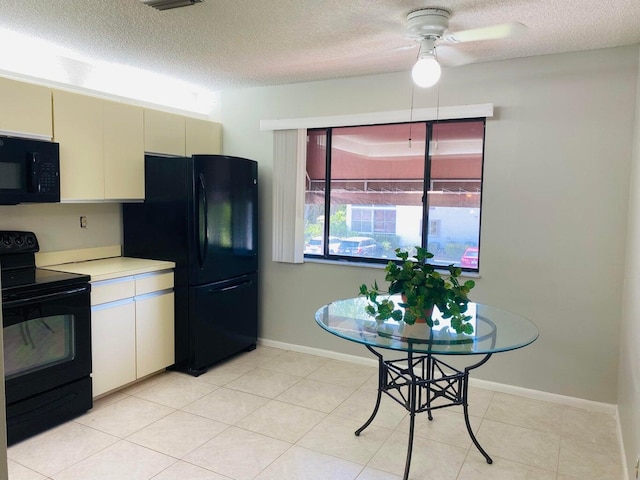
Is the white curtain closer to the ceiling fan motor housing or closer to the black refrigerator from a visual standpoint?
the black refrigerator

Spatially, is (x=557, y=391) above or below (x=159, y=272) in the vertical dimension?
below

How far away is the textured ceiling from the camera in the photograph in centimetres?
244

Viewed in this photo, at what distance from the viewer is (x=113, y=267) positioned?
338 centimetres

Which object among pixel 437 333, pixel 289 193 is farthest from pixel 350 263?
pixel 437 333

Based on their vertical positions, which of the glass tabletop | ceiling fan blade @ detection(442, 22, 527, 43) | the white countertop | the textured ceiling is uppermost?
the textured ceiling

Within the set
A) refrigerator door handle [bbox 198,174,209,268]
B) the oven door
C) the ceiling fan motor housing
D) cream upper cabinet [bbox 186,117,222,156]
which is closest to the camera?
the ceiling fan motor housing

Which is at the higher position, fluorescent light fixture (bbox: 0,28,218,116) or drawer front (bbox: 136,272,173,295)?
fluorescent light fixture (bbox: 0,28,218,116)

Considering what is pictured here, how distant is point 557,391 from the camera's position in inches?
130

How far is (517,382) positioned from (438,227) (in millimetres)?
1262

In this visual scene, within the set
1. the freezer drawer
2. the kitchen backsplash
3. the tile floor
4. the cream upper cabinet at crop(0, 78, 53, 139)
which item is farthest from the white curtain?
the cream upper cabinet at crop(0, 78, 53, 139)

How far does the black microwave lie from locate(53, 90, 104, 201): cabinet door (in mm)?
121

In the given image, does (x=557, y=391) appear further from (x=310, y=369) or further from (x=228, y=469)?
(x=228, y=469)

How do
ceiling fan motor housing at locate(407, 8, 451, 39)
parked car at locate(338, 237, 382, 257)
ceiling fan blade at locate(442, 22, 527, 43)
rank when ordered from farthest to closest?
parked car at locate(338, 237, 382, 257) < ceiling fan motor housing at locate(407, 8, 451, 39) < ceiling fan blade at locate(442, 22, 527, 43)

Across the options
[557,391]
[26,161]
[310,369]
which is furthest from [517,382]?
[26,161]
